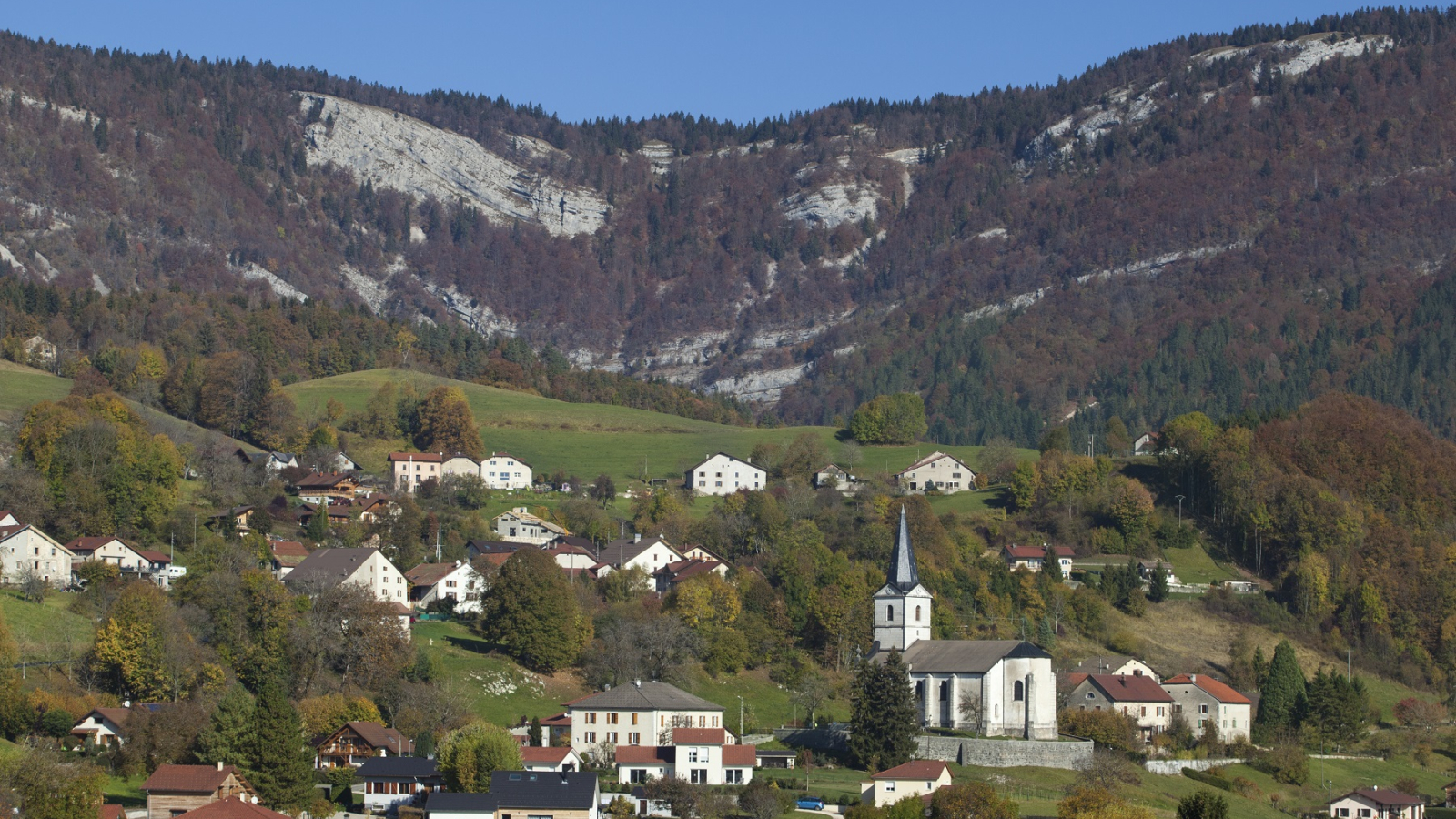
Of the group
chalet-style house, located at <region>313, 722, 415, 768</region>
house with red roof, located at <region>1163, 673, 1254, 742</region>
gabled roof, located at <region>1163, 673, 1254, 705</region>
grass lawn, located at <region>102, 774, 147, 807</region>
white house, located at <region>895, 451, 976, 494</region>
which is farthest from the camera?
white house, located at <region>895, 451, 976, 494</region>

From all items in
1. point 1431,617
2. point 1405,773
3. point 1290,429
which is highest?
point 1290,429

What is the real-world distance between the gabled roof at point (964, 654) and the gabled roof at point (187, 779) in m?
29.5

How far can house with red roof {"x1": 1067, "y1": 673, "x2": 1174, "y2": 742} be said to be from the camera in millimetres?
81500

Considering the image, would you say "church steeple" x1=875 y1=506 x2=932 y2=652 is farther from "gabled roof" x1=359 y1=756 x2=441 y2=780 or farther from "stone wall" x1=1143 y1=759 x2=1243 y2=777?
"gabled roof" x1=359 y1=756 x2=441 y2=780

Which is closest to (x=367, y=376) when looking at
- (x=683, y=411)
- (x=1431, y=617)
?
(x=683, y=411)

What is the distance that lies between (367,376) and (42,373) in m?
24.4

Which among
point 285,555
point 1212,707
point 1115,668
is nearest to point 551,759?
point 285,555

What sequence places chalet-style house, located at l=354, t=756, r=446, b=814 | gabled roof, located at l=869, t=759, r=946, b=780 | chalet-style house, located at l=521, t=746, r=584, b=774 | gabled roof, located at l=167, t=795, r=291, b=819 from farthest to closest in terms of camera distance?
chalet-style house, located at l=521, t=746, r=584, b=774, gabled roof, located at l=869, t=759, r=946, b=780, chalet-style house, located at l=354, t=756, r=446, b=814, gabled roof, located at l=167, t=795, r=291, b=819

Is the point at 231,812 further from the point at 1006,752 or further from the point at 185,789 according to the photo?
the point at 1006,752

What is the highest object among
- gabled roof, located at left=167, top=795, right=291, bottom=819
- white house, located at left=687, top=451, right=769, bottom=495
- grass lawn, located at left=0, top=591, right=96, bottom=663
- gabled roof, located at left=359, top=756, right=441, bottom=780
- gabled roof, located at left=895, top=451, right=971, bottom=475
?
gabled roof, located at left=895, top=451, right=971, bottom=475

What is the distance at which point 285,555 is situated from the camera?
9200cm

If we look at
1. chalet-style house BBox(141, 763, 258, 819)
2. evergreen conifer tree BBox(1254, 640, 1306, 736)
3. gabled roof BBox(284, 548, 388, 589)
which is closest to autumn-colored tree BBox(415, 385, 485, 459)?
gabled roof BBox(284, 548, 388, 589)

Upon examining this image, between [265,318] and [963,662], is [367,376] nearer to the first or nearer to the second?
[265,318]

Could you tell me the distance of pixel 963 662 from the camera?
77.2 m
